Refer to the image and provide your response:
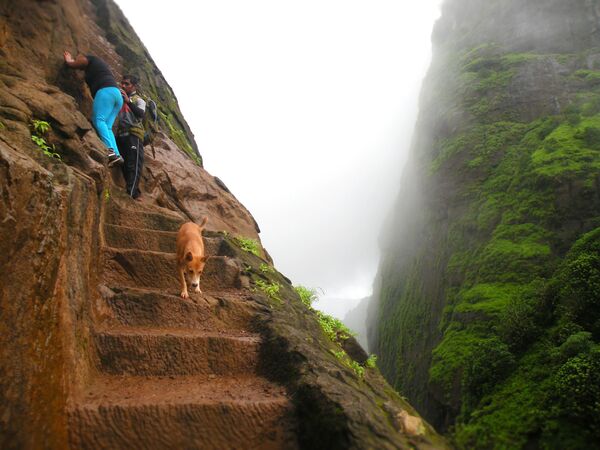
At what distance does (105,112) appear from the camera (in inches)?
308

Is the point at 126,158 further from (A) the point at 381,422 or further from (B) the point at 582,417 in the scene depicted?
(B) the point at 582,417

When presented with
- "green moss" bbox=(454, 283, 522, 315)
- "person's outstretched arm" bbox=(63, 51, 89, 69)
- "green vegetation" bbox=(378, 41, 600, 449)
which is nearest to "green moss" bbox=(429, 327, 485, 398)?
"green vegetation" bbox=(378, 41, 600, 449)

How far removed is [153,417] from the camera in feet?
10.1

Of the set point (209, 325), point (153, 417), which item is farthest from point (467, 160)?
point (153, 417)

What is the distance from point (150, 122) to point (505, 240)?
49.2ft

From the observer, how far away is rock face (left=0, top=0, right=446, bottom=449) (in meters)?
2.62

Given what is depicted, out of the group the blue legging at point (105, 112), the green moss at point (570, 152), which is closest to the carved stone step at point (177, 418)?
the blue legging at point (105, 112)

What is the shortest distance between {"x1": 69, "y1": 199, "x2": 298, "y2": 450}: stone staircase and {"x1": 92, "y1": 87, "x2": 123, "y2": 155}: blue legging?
358 cm

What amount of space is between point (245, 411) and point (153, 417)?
0.72 meters

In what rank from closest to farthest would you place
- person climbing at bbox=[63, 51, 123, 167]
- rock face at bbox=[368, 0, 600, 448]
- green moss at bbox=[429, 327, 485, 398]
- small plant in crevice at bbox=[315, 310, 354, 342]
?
small plant in crevice at bbox=[315, 310, 354, 342] → person climbing at bbox=[63, 51, 123, 167] → rock face at bbox=[368, 0, 600, 448] → green moss at bbox=[429, 327, 485, 398]

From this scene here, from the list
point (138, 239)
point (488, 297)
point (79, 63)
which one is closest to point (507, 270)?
point (488, 297)

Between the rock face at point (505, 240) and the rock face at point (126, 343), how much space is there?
5065 mm

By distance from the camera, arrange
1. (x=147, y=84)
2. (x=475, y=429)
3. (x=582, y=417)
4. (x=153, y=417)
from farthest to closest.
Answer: (x=147, y=84), (x=475, y=429), (x=582, y=417), (x=153, y=417)

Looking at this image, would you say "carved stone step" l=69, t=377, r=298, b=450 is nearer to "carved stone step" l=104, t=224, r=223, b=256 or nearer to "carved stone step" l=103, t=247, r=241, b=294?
"carved stone step" l=103, t=247, r=241, b=294
